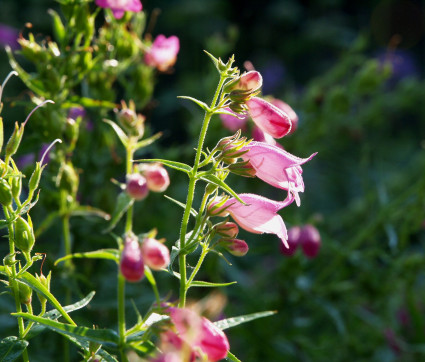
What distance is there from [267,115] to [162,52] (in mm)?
558

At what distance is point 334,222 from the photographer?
5.97 ft

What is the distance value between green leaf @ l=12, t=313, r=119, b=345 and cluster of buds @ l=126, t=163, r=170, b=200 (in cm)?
16

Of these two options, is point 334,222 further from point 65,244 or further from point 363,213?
point 65,244

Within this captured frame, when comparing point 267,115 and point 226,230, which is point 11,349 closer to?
point 226,230

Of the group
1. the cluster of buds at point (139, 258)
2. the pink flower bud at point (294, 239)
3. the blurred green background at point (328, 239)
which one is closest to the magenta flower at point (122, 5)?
the blurred green background at point (328, 239)

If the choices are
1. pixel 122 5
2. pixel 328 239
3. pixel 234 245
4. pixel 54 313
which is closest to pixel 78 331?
pixel 54 313

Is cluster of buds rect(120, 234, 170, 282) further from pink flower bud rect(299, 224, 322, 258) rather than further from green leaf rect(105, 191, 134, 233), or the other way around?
pink flower bud rect(299, 224, 322, 258)

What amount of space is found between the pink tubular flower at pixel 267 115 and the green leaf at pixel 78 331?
1.01 feet

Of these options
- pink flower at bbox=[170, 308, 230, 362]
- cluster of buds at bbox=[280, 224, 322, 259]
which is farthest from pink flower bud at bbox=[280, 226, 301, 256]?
pink flower at bbox=[170, 308, 230, 362]

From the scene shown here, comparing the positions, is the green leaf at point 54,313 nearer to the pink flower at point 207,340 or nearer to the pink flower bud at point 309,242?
the pink flower at point 207,340

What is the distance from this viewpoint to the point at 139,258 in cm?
60

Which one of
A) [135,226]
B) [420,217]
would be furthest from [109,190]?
[420,217]

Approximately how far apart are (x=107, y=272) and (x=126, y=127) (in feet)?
2.10

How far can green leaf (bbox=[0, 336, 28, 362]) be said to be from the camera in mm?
684
